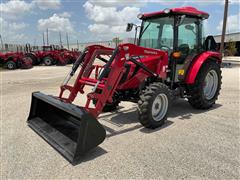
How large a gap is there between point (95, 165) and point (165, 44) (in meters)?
3.33

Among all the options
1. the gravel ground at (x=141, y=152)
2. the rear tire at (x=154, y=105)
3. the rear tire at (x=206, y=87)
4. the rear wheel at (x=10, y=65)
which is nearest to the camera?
the gravel ground at (x=141, y=152)

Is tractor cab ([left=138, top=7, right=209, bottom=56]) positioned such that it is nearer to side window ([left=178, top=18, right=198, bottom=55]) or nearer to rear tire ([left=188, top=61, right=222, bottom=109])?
side window ([left=178, top=18, right=198, bottom=55])

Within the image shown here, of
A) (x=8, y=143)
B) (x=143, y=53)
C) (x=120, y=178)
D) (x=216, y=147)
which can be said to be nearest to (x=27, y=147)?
(x=8, y=143)

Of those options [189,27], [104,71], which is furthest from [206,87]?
[104,71]

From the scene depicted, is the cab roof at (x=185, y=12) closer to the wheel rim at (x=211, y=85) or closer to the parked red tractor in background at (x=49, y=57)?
the wheel rim at (x=211, y=85)

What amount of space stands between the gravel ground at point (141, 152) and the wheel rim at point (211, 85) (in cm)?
88

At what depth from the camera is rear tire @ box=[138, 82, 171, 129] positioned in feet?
13.8

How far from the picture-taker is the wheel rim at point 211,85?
19.9 ft

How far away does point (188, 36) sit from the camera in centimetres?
550

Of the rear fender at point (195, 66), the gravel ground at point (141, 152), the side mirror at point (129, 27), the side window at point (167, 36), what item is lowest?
the gravel ground at point (141, 152)

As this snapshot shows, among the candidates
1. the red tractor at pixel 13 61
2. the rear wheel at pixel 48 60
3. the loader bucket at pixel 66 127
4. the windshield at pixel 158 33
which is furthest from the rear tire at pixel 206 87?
the rear wheel at pixel 48 60

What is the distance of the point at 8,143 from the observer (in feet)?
13.0

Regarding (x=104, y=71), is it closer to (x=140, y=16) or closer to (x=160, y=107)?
(x=160, y=107)

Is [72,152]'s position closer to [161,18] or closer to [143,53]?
[143,53]
